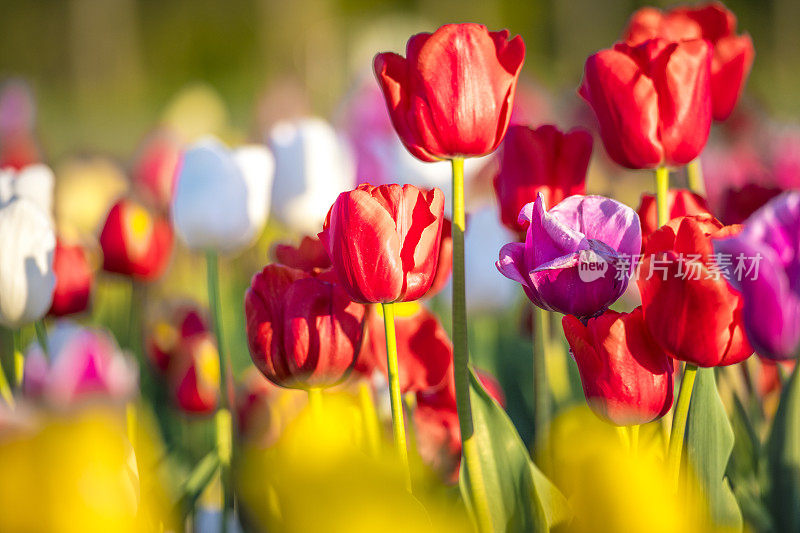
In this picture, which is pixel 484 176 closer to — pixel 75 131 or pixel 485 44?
pixel 485 44

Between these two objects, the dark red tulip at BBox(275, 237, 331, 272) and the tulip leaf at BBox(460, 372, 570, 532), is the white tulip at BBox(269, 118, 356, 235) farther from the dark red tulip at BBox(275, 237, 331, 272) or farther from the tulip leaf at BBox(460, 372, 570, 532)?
the tulip leaf at BBox(460, 372, 570, 532)

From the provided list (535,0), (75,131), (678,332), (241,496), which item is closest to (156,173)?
(241,496)

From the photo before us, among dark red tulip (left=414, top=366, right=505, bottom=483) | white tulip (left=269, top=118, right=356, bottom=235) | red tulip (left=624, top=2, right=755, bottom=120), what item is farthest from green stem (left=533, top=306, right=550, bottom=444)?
white tulip (left=269, top=118, right=356, bottom=235)

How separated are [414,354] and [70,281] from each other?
416mm

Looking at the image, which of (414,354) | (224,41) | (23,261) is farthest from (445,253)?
(224,41)

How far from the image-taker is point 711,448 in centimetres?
58

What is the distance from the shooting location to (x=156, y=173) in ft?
6.10

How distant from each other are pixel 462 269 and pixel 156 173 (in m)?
1.42

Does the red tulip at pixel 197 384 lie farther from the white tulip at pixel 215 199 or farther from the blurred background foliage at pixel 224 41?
the blurred background foliage at pixel 224 41

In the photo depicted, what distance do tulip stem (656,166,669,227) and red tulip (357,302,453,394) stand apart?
196 mm

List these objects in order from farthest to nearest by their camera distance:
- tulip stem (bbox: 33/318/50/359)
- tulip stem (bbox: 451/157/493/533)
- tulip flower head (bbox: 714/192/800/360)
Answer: tulip stem (bbox: 33/318/50/359)
tulip stem (bbox: 451/157/493/533)
tulip flower head (bbox: 714/192/800/360)

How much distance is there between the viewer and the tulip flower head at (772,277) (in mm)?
456

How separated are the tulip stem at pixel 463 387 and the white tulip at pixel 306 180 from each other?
0.43 meters

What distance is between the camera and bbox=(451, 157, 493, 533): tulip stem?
558mm
